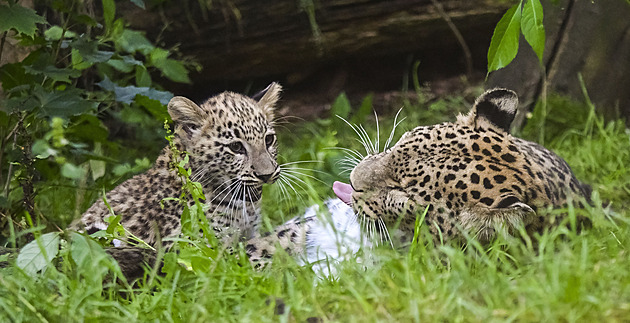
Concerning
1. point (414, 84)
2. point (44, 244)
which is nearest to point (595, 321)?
point (44, 244)

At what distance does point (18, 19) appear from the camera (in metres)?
3.74

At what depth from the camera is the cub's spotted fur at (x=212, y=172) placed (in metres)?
4.29

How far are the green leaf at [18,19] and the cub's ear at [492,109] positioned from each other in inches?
102

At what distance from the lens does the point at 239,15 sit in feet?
22.2

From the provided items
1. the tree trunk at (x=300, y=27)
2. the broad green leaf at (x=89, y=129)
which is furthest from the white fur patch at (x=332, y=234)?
the tree trunk at (x=300, y=27)

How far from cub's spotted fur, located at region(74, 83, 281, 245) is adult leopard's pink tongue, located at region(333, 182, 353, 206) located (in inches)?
17.9

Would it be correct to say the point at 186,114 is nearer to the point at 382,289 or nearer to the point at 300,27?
the point at 382,289

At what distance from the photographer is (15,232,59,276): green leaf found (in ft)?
9.78

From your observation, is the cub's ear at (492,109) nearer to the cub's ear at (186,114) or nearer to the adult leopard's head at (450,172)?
the adult leopard's head at (450,172)

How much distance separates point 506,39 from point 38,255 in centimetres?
247

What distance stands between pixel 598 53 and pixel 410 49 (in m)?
2.06

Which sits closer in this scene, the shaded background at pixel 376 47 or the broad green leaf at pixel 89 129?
the broad green leaf at pixel 89 129

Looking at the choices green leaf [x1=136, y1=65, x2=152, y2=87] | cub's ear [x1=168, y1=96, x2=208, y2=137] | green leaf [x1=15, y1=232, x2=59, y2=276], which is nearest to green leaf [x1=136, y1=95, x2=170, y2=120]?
Result: cub's ear [x1=168, y1=96, x2=208, y2=137]

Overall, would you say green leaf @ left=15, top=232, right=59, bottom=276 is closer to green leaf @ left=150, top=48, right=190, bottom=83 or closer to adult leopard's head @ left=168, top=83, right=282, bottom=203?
adult leopard's head @ left=168, top=83, right=282, bottom=203
